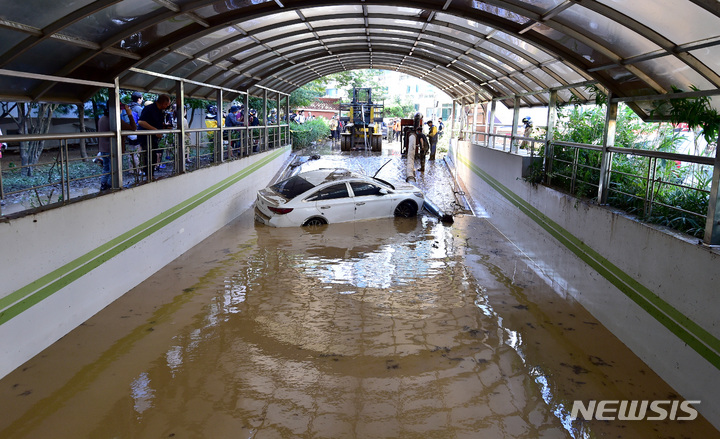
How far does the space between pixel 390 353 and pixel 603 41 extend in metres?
5.27

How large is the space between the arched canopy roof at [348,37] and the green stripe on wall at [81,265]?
7.23ft

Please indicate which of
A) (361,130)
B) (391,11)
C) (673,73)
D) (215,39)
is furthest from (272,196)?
(361,130)

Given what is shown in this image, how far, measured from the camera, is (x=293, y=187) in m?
13.3

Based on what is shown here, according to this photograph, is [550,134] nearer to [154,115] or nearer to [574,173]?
[574,173]

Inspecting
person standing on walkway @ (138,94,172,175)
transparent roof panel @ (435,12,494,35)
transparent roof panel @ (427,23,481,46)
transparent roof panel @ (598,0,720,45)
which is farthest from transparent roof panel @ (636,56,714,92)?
person standing on walkway @ (138,94,172,175)

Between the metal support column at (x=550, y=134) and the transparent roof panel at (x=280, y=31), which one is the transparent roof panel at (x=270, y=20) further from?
the metal support column at (x=550, y=134)

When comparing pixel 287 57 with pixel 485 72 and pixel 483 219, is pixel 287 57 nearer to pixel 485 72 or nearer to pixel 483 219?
pixel 485 72

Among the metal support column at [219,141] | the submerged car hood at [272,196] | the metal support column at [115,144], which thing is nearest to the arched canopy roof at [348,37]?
the metal support column at [115,144]

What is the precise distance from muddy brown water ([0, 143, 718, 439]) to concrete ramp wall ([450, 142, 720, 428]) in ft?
0.78

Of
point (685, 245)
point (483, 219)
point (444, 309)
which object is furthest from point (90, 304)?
point (483, 219)

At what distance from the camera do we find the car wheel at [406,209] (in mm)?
13984

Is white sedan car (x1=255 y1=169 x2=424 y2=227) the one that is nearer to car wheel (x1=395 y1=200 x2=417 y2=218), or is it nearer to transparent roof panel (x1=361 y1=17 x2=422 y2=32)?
car wheel (x1=395 y1=200 x2=417 y2=218)

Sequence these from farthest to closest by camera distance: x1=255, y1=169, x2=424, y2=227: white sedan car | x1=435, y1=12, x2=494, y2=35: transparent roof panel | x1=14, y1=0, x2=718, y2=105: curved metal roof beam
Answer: x1=255, y1=169, x2=424, y2=227: white sedan car, x1=435, y1=12, x2=494, y2=35: transparent roof panel, x1=14, y1=0, x2=718, y2=105: curved metal roof beam

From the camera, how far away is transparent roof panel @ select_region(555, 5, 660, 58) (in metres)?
7.16
